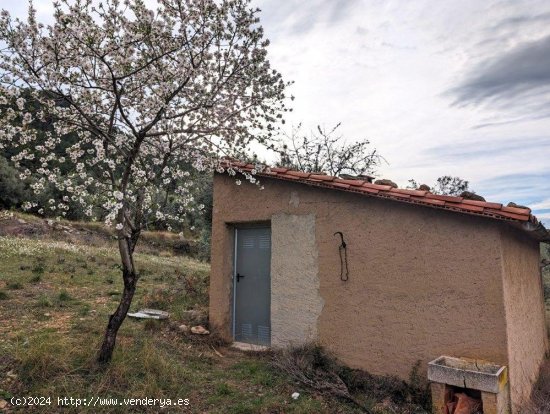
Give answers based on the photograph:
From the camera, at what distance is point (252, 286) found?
7.25m

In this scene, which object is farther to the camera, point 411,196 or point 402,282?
point 402,282

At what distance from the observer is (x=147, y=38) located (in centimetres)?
504

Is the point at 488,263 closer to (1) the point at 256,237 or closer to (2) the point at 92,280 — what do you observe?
(1) the point at 256,237

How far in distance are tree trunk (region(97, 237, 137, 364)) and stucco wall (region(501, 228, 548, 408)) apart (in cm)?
472

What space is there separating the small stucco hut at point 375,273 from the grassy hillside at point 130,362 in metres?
0.91

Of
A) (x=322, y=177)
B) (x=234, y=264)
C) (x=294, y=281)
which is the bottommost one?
(x=294, y=281)

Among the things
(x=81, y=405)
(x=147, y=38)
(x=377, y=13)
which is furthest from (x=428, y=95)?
(x=81, y=405)

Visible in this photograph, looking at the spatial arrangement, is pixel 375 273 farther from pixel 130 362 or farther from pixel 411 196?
pixel 130 362

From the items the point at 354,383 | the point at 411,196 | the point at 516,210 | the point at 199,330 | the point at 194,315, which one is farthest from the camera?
the point at 194,315

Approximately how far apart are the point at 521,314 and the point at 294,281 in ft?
10.9

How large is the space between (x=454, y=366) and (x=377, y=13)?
5993mm

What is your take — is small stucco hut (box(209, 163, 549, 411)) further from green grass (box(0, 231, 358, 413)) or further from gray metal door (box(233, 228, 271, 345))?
green grass (box(0, 231, 358, 413))

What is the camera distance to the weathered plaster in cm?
Result: 630

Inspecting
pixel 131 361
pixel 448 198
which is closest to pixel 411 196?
pixel 448 198
